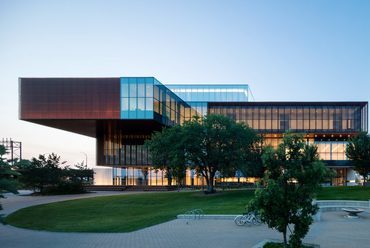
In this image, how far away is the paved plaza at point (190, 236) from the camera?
13555 mm

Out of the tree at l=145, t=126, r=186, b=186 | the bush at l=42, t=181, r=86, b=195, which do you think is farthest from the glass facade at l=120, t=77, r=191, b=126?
the bush at l=42, t=181, r=86, b=195

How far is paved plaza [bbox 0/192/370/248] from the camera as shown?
44.5 feet

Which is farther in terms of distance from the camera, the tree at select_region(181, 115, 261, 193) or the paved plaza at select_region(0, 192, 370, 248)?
the tree at select_region(181, 115, 261, 193)

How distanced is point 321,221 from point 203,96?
228 ft

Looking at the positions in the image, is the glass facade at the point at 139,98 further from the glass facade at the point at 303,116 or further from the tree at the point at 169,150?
the glass facade at the point at 303,116

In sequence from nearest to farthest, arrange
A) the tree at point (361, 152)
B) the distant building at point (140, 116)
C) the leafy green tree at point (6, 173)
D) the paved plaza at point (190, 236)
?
the leafy green tree at point (6, 173), the paved plaza at point (190, 236), the tree at point (361, 152), the distant building at point (140, 116)

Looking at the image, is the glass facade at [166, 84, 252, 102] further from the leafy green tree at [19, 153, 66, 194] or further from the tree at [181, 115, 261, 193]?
the tree at [181, 115, 261, 193]

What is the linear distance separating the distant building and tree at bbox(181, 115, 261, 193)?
5.44 m

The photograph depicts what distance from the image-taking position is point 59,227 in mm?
18516

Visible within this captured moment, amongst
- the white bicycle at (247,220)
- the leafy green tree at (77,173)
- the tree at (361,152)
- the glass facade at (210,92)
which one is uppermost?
the glass facade at (210,92)

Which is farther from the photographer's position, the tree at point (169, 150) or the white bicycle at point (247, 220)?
the tree at point (169, 150)

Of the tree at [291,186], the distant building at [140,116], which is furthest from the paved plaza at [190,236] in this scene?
the distant building at [140,116]

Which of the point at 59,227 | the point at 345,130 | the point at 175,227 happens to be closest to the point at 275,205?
the point at 175,227

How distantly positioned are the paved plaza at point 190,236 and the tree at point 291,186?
300 cm
